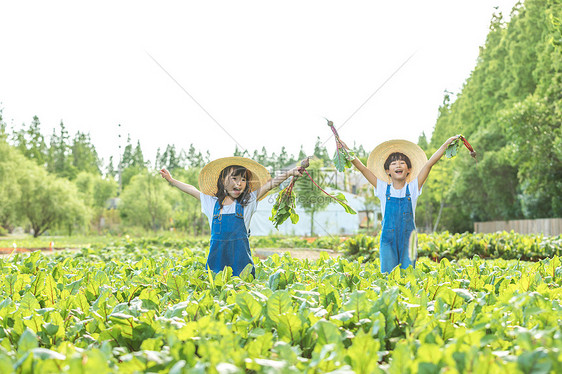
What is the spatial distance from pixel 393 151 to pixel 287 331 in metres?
3.76

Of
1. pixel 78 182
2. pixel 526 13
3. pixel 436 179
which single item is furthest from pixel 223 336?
pixel 78 182

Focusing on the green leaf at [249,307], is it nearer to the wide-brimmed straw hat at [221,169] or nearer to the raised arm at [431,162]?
the wide-brimmed straw hat at [221,169]

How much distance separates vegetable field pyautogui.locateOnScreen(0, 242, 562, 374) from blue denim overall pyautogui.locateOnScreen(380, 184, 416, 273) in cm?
171

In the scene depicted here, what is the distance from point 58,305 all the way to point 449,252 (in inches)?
352

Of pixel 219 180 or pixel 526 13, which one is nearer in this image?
pixel 219 180

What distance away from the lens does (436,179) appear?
38.1 metres

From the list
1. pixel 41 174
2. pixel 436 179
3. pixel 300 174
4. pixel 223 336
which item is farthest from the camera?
pixel 436 179

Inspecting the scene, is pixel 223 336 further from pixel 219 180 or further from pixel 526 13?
pixel 526 13

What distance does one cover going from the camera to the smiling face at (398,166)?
513 cm

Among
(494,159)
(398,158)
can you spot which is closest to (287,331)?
(398,158)

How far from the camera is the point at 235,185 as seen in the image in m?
4.67

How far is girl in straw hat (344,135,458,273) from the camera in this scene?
483 centimetres

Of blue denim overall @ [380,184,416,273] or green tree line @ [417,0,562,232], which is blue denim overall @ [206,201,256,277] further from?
green tree line @ [417,0,562,232]

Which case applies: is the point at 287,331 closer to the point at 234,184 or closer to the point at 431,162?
the point at 234,184
